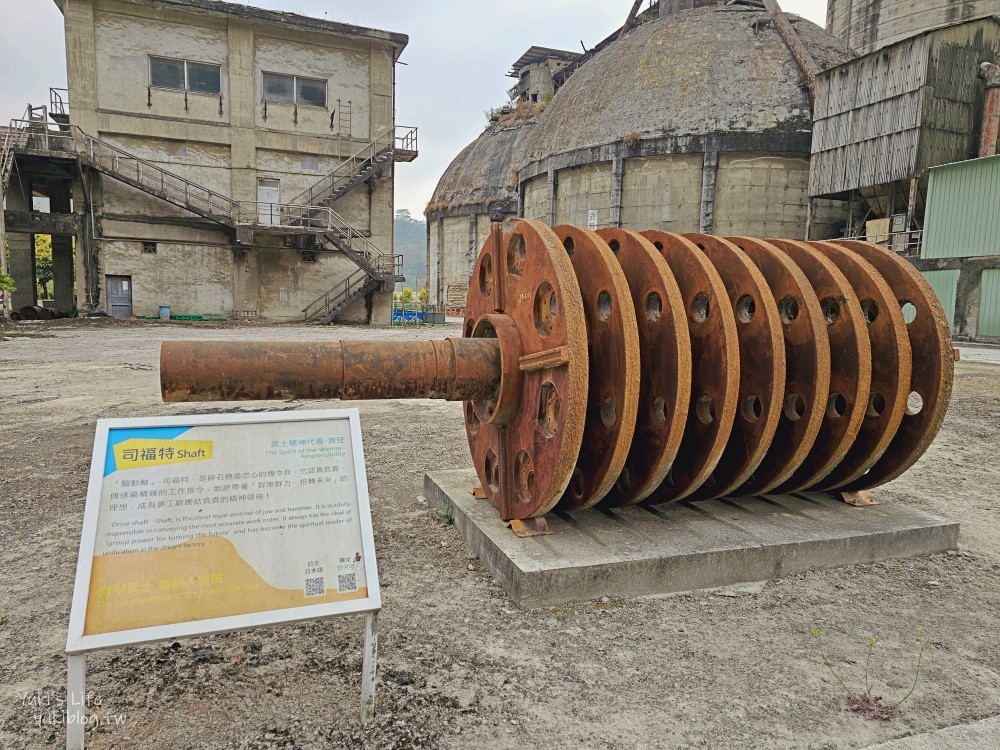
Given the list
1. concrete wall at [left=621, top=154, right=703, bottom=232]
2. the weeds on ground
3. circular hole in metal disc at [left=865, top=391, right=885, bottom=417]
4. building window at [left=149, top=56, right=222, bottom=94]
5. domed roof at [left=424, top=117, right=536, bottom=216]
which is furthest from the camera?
domed roof at [left=424, top=117, right=536, bottom=216]

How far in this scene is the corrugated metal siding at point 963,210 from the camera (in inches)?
722

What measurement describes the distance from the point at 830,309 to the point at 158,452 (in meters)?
3.02

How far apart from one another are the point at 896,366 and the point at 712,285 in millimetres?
1046

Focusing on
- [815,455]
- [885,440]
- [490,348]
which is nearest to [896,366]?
[885,440]

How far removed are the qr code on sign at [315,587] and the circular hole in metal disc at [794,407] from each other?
230 centimetres

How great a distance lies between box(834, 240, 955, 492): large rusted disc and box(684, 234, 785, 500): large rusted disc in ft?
2.64

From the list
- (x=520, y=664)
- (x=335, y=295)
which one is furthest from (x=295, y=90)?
(x=520, y=664)

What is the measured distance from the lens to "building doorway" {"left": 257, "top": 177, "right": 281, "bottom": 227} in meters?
23.3

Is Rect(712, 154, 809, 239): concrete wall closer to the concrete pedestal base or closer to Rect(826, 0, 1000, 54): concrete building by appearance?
Rect(826, 0, 1000, 54): concrete building

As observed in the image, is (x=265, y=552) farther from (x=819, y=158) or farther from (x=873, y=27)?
(x=873, y=27)

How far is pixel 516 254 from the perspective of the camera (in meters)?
3.17

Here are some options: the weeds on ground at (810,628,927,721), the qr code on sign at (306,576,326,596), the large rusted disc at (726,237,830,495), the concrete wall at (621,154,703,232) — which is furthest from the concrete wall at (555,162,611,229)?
the qr code on sign at (306,576,326,596)

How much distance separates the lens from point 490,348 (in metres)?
2.99

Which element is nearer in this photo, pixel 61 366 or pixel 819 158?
pixel 61 366
